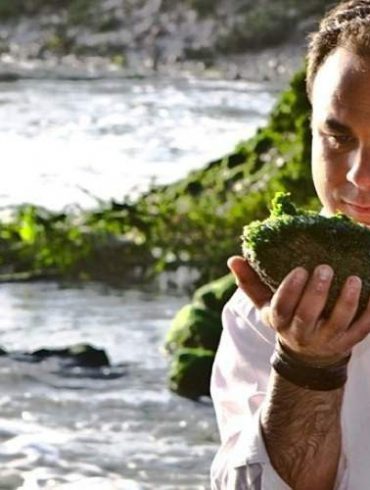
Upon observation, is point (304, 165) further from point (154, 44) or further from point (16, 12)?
point (16, 12)

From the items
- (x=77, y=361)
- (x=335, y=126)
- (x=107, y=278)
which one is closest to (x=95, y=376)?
(x=77, y=361)

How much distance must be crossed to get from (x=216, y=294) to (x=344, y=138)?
7404 mm

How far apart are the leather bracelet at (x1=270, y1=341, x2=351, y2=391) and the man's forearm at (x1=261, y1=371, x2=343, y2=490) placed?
2 centimetres

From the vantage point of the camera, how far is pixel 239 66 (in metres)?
40.1

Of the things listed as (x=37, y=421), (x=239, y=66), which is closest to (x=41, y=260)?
(x=37, y=421)

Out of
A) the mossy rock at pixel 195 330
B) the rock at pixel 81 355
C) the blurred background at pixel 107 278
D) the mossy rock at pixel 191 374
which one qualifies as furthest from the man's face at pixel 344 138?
the rock at pixel 81 355

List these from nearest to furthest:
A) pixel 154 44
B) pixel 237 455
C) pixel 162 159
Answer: pixel 237 455
pixel 162 159
pixel 154 44

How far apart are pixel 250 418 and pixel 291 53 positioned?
38.4 metres

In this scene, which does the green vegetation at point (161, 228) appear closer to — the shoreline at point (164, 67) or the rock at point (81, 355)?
the rock at point (81, 355)

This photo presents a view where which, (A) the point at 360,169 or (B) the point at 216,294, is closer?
(A) the point at 360,169

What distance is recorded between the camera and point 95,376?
10.1 meters

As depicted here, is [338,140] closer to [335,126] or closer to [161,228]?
[335,126]

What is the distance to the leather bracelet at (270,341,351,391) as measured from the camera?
2.94 m

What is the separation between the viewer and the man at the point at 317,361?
293cm
